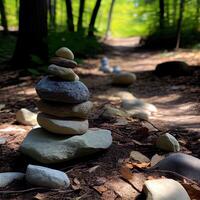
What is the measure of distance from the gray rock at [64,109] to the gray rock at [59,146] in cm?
19

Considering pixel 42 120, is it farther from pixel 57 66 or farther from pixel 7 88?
pixel 7 88

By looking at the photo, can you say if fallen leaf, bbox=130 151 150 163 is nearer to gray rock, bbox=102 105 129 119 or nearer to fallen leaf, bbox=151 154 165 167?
fallen leaf, bbox=151 154 165 167

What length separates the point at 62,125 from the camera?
351 centimetres

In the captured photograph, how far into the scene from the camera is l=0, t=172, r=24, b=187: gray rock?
10.3 ft

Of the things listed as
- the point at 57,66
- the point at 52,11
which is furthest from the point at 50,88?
the point at 52,11

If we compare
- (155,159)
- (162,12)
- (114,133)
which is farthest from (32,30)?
(162,12)

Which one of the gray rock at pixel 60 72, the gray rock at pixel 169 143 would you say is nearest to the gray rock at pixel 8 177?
the gray rock at pixel 60 72

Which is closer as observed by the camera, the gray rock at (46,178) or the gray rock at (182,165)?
the gray rock at (46,178)

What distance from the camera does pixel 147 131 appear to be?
14.0 ft

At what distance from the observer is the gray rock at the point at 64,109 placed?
359cm

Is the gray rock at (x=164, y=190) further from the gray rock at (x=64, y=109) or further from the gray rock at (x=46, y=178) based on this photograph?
the gray rock at (x=64, y=109)

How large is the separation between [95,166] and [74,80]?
2.64 ft

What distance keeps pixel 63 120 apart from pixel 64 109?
0.10 m

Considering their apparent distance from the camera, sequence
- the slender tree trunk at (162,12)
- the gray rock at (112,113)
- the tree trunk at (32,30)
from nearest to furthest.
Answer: the gray rock at (112,113) < the tree trunk at (32,30) < the slender tree trunk at (162,12)
